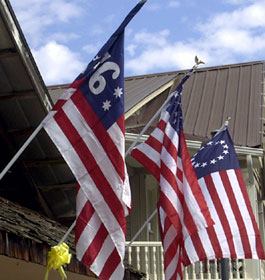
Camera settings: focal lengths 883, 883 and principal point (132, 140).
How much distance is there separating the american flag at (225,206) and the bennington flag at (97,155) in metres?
2.50

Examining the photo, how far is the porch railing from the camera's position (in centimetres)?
1552

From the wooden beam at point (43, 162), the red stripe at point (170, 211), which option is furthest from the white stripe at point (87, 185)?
the wooden beam at point (43, 162)

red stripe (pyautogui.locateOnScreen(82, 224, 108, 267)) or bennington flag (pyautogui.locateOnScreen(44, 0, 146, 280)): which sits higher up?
bennington flag (pyautogui.locateOnScreen(44, 0, 146, 280))

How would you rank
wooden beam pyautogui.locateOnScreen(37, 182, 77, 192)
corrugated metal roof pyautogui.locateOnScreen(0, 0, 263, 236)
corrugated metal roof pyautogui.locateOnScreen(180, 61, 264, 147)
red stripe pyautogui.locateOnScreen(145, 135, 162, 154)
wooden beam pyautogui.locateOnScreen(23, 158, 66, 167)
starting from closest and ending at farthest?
red stripe pyautogui.locateOnScreen(145, 135, 162, 154) → corrugated metal roof pyautogui.locateOnScreen(0, 0, 263, 236) → wooden beam pyautogui.locateOnScreen(23, 158, 66, 167) → wooden beam pyautogui.locateOnScreen(37, 182, 77, 192) → corrugated metal roof pyautogui.locateOnScreen(180, 61, 264, 147)

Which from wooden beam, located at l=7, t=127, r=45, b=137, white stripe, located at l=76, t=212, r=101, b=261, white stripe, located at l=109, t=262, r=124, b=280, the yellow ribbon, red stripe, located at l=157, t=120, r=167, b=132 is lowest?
white stripe, located at l=109, t=262, r=124, b=280

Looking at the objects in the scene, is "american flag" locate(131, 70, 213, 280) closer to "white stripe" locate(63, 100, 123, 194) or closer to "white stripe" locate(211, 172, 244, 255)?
"white stripe" locate(211, 172, 244, 255)

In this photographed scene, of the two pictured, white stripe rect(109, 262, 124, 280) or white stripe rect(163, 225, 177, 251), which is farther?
white stripe rect(163, 225, 177, 251)

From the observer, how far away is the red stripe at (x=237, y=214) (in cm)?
1041

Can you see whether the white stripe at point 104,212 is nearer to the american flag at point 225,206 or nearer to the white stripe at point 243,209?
the american flag at point 225,206

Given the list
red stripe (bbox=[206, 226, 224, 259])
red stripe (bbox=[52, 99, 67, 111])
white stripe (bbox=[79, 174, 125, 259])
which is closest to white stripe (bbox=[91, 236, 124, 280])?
white stripe (bbox=[79, 174, 125, 259])

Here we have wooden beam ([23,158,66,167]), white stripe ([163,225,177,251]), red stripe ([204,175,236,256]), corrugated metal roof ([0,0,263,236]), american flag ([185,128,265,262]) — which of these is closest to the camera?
white stripe ([163,225,177,251])

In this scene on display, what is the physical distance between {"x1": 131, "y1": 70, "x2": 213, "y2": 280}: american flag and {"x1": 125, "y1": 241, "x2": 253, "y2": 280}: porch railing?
610cm

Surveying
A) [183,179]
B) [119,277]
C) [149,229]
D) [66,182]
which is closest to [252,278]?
[149,229]

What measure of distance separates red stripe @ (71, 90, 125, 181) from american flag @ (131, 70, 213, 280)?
1600 mm
